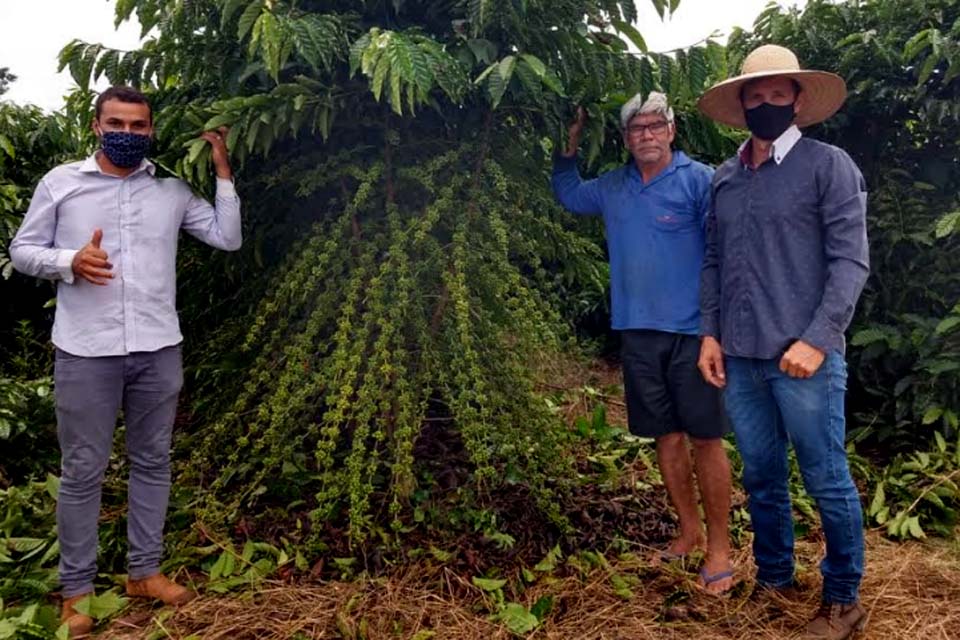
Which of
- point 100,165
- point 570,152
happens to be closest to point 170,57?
point 100,165

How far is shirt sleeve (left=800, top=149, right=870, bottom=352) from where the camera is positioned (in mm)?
2314

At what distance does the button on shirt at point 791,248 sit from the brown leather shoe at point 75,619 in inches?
86.9

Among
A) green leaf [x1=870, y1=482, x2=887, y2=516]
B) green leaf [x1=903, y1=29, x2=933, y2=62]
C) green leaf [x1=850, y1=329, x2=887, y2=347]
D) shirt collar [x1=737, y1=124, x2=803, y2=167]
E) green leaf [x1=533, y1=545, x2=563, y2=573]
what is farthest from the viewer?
green leaf [x1=850, y1=329, x2=887, y2=347]

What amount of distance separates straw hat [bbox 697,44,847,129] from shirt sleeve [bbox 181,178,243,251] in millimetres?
1615

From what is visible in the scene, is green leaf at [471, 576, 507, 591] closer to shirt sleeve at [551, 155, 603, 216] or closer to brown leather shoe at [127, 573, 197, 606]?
brown leather shoe at [127, 573, 197, 606]

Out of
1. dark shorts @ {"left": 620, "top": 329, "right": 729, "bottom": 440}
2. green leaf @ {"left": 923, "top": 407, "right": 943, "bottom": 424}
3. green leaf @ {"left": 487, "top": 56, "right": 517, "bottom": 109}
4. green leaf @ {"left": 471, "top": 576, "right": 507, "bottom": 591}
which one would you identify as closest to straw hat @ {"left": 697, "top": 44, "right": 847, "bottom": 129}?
green leaf @ {"left": 487, "top": 56, "right": 517, "bottom": 109}

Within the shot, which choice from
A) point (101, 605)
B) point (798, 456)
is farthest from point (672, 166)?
point (101, 605)

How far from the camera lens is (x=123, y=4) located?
2.81 meters

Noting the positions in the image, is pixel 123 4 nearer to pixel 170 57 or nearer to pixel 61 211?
pixel 170 57

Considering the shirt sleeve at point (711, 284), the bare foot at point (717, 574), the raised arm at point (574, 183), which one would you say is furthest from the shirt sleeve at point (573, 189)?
the bare foot at point (717, 574)

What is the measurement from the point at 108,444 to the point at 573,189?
1857mm

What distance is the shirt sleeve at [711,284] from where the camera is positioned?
268 cm

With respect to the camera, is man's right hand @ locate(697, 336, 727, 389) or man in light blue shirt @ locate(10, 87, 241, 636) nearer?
man in light blue shirt @ locate(10, 87, 241, 636)

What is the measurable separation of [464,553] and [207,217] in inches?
58.9
